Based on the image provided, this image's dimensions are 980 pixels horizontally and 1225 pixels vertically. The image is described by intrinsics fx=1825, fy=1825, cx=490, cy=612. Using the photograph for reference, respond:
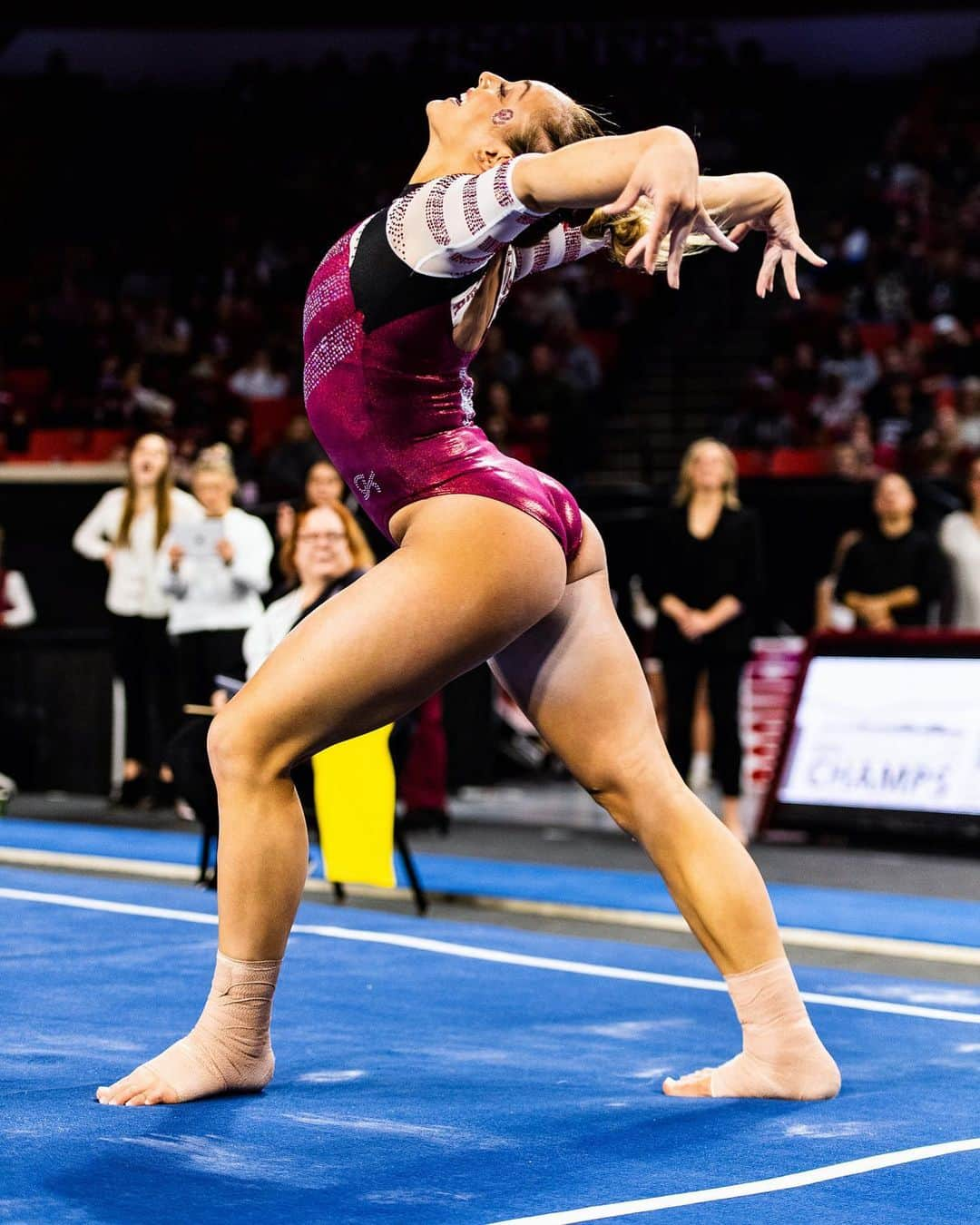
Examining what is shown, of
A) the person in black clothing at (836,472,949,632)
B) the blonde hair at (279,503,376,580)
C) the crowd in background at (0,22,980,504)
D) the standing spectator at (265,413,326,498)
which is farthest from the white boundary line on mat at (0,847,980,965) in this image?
the crowd in background at (0,22,980,504)

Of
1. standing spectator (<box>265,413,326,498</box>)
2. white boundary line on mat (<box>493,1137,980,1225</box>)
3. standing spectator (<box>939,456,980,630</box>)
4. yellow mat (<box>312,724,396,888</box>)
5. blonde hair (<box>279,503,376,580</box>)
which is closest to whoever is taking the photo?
white boundary line on mat (<box>493,1137,980,1225</box>)

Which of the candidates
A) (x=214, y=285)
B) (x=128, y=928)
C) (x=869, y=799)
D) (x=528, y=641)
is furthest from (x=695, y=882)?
(x=214, y=285)

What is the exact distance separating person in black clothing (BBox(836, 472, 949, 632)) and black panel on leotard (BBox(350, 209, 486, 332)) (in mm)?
5862

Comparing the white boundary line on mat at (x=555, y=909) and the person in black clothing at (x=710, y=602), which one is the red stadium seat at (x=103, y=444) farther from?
the person in black clothing at (x=710, y=602)

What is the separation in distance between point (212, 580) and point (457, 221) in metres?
5.56

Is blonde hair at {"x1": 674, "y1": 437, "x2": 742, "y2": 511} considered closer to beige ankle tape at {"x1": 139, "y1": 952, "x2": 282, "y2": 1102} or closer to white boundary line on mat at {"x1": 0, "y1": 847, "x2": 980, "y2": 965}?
white boundary line on mat at {"x1": 0, "y1": 847, "x2": 980, "y2": 965}

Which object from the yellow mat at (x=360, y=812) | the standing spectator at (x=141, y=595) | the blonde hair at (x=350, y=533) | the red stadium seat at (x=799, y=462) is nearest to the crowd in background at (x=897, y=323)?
the red stadium seat at (x=799, y=462)

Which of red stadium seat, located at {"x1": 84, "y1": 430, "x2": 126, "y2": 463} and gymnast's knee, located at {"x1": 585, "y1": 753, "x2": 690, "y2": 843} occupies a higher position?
red stadium seat, located at {"x1": 84, "y1": 430, "x2": 126, "y2": 463}

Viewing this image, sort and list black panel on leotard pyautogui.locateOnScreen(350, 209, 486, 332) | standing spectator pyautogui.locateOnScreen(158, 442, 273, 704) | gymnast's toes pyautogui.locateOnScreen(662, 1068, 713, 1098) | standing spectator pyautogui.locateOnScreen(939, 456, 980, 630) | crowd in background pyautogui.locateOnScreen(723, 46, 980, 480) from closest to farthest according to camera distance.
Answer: black panel on leotard pyautogui.locateOnScreen(350, 209, 486, 332) → gymnast's toes pyautogui.locateOnScreen(662, 1068, 713, 1098) → standing spectator pyautogui.locateOnScreen(158, 442, 273, 704) → standing spectator pyautogui.locateOnScreen(939, 456, 980, 630) → crowd in background pyautogui.locateOnScreen(723, 46, 980, 480)

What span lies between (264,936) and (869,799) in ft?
17.1

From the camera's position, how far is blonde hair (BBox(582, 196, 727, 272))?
2.92 metres

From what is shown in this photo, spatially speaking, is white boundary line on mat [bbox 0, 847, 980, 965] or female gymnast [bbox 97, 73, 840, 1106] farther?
white boundary line on mat [bbox 0, 847, 980, 965]

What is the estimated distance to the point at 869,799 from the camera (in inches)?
312

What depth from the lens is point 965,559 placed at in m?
8.60
